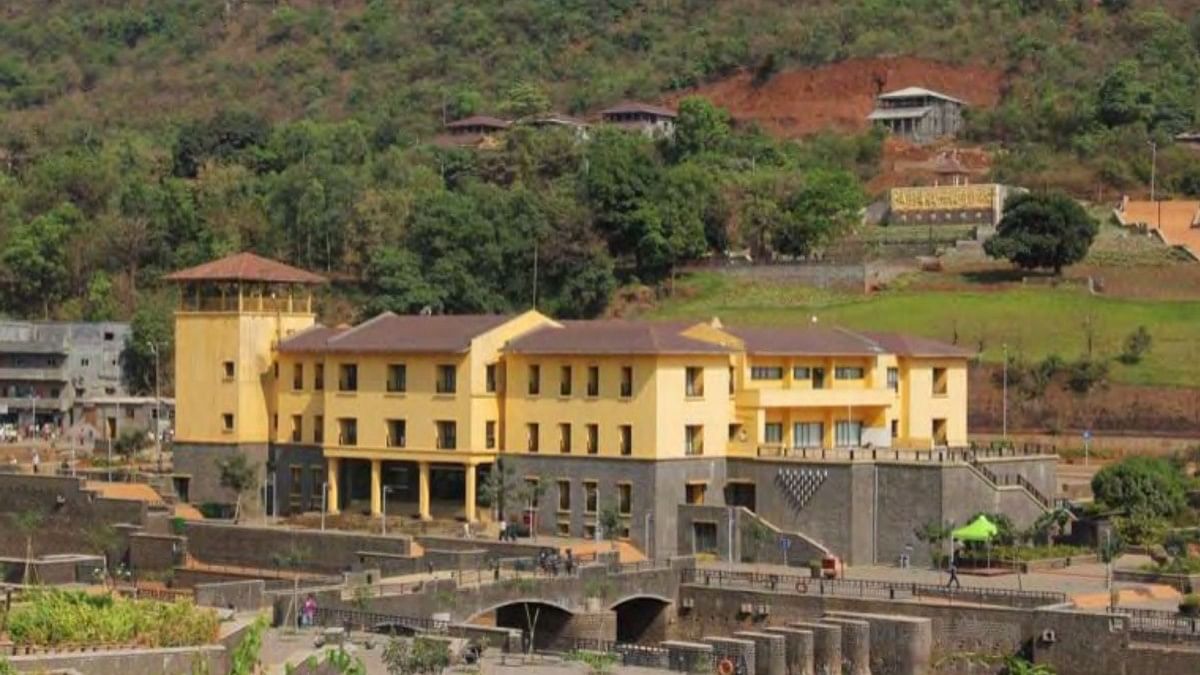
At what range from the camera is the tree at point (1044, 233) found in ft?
292

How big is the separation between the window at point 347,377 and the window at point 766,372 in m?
11.6

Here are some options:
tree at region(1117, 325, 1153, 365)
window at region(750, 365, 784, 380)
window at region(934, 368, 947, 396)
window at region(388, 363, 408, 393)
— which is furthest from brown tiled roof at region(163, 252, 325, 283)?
tree at region(1117, 325, 1153, 365)

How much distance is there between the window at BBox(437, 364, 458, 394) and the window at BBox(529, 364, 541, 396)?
211cm

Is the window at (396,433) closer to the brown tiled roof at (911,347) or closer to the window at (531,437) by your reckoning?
the window at (531,437)

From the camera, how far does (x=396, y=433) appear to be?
64500 mm

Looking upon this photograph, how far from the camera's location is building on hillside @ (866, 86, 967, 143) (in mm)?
125062

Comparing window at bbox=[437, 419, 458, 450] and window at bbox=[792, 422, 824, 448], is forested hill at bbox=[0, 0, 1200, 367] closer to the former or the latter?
window at bbox=[437, 419, 458, 450]

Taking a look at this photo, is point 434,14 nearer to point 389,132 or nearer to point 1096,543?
point 389,132

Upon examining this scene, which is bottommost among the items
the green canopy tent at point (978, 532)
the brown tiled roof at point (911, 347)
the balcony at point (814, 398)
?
the green canopy tent at point (978, 532)

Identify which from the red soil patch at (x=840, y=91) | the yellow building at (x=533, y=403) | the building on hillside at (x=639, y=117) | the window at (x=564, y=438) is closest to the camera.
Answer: the yellow building at (x=533, y=403)

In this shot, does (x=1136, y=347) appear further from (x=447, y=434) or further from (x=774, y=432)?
(x=447, y=434)

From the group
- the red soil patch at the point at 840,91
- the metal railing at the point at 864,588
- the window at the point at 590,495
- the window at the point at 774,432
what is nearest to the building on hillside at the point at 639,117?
the red soil patch at the point at 840,91

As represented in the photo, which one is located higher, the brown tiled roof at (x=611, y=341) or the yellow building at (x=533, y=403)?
the brown tiled roof at (x=611, y=341)

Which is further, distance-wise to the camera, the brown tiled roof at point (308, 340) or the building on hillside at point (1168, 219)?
the building on hillside at point (1168, 219)
